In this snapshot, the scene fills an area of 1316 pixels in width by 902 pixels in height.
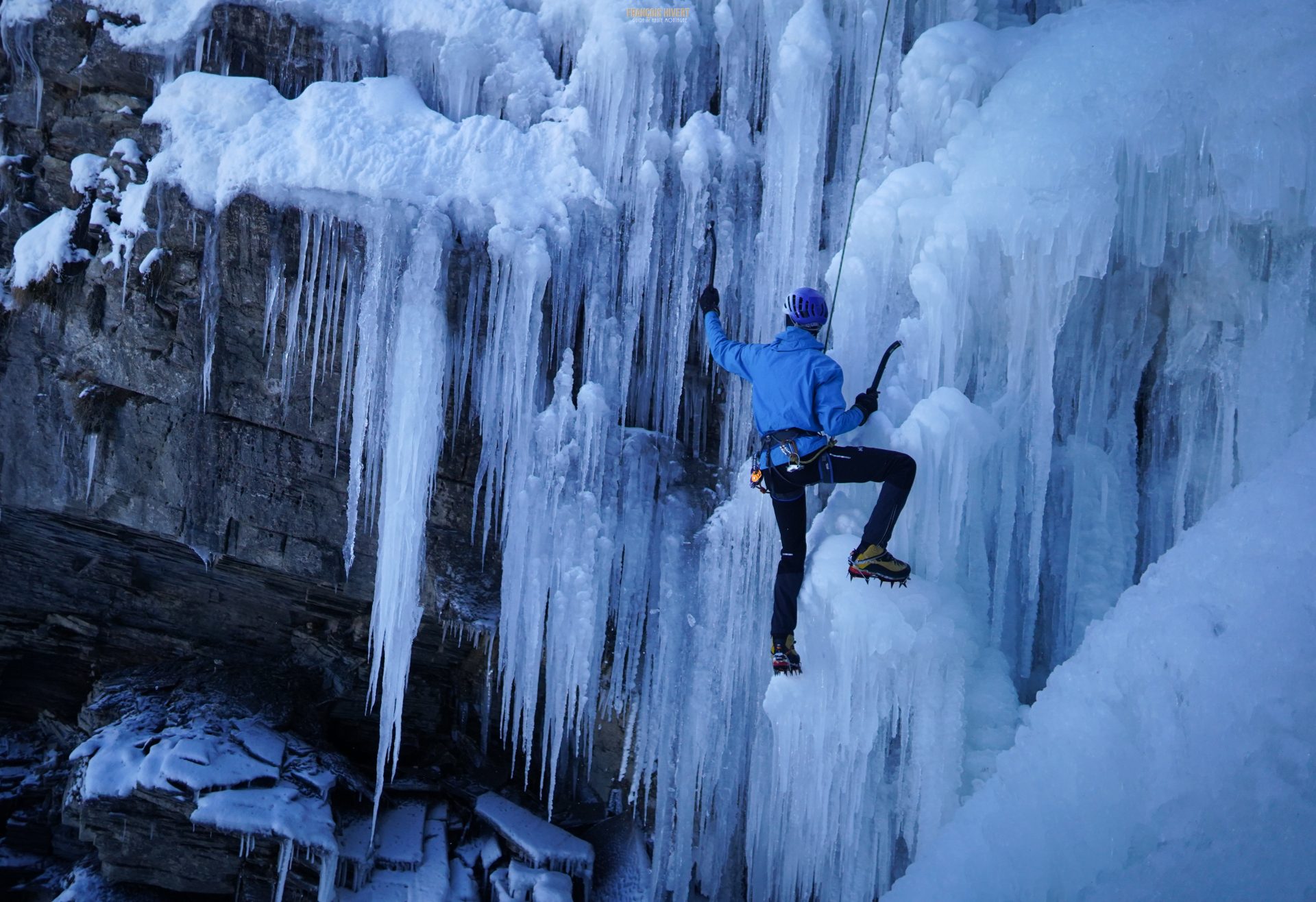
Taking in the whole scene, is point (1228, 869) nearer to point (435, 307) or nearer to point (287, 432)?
point (435, 307)

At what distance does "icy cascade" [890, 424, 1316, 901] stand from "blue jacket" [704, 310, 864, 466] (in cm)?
153

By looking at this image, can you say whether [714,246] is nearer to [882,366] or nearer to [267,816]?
[882,366]

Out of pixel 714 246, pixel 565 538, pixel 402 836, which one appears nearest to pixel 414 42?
pixel 714 246

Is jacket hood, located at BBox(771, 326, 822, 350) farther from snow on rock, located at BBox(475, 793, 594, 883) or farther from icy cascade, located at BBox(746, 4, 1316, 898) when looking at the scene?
snow on rock, located at BBox(475, 793, 594, 883)

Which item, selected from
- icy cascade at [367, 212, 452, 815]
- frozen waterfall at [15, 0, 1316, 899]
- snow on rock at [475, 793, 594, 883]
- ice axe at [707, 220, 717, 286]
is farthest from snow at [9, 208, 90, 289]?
snow on rock at [475, 793, 594, 883]

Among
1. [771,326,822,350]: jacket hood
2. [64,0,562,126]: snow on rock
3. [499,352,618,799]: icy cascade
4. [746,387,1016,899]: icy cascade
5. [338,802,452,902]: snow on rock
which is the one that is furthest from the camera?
[338,802,452,902]: snow on rock

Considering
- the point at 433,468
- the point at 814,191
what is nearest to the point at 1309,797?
the point at 814,191

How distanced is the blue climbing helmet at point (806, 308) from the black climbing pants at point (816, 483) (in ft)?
2.20

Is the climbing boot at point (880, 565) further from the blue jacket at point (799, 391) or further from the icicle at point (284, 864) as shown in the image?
the icicle at point (284, 864)

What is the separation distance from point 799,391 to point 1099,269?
172 centimetres

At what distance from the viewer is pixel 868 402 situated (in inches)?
184

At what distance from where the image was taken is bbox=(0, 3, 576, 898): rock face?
651cm

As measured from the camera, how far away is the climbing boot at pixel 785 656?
4.93 metres

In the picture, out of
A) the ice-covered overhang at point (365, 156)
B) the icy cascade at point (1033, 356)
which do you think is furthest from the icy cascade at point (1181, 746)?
the ice-covered overhang at point (365, 156)
